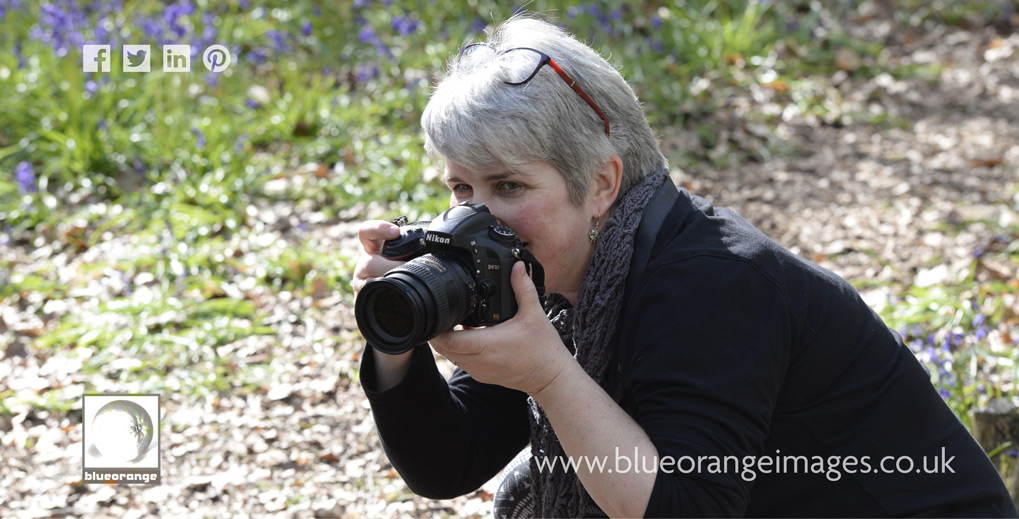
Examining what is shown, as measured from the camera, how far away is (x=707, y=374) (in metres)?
1.50

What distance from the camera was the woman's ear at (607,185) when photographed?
178cm

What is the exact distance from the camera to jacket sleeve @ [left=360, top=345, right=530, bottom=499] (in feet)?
6.45

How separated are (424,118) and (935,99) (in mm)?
4500

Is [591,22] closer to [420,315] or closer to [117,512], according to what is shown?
[117,512]

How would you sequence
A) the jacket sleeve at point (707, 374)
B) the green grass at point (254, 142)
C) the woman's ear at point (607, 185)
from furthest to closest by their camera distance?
the green grass at point (254, 142) < the woman's ear at point (607, 185) < the jacket sleeve at point (707, 374)

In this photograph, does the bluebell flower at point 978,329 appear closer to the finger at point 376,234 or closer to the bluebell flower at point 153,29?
the finger at point 376,234

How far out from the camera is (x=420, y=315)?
1477 millimetres

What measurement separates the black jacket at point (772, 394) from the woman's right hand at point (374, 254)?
438mm

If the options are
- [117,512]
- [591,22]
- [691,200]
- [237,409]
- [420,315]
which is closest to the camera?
[420,315]

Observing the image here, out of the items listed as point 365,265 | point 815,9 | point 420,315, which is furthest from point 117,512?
point 815,9

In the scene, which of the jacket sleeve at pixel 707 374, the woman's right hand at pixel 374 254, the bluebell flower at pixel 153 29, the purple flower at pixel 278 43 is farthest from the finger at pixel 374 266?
the purple flower at pixel 278 43

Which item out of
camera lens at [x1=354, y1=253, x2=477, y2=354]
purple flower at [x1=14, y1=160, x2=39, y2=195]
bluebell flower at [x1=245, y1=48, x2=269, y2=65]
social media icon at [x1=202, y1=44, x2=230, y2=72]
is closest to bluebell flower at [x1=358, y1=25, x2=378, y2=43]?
bluebell flower at [x1=245, y1=48, x2=269, y2=65]

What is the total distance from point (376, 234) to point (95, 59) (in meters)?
3.71

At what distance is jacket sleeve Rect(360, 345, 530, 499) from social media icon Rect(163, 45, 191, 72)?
3.38 meters
